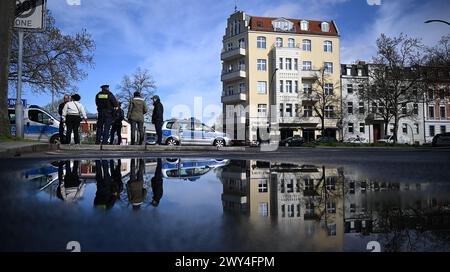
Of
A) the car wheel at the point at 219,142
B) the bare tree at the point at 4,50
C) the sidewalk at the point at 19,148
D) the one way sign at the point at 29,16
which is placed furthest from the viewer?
the car wheel at the point at 219,142

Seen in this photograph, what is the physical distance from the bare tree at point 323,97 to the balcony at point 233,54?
11421 mm

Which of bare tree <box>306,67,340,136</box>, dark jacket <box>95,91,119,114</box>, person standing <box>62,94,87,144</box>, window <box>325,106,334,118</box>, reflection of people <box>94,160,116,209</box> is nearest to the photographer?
reflection of people <box>94,160,116,209</box>

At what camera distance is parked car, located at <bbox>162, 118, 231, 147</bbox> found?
2038cm

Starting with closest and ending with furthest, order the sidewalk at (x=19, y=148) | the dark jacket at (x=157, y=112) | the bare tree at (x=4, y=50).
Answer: the sidewalk at (x=19, y=148) → the bare tree at (x=4, y=50) → the dark jacket at (x=157, y=112)

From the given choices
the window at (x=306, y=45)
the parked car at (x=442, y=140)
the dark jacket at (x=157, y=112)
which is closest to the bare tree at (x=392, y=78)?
the parked car at (x=442, y=140)

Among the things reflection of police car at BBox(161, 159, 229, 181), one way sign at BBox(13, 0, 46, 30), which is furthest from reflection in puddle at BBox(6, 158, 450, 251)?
one way sign at BBox(13, 0, 46, 30)

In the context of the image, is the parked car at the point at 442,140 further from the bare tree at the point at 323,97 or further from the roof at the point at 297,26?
the roof at the point at 297,26

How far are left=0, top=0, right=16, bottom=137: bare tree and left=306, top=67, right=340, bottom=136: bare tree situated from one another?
36955mm

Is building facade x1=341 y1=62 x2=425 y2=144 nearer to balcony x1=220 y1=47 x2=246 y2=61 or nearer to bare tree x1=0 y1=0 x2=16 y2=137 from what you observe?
balcony x1=220 y1=47 x2=246 y2=61

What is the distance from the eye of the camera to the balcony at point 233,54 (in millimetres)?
48906

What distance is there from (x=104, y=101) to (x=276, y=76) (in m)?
40.3

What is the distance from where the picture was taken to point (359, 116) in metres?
51.8

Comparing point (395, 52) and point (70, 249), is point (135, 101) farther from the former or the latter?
point (395, 52)

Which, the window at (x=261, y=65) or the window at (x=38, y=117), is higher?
the window at (x=261, y=65)
